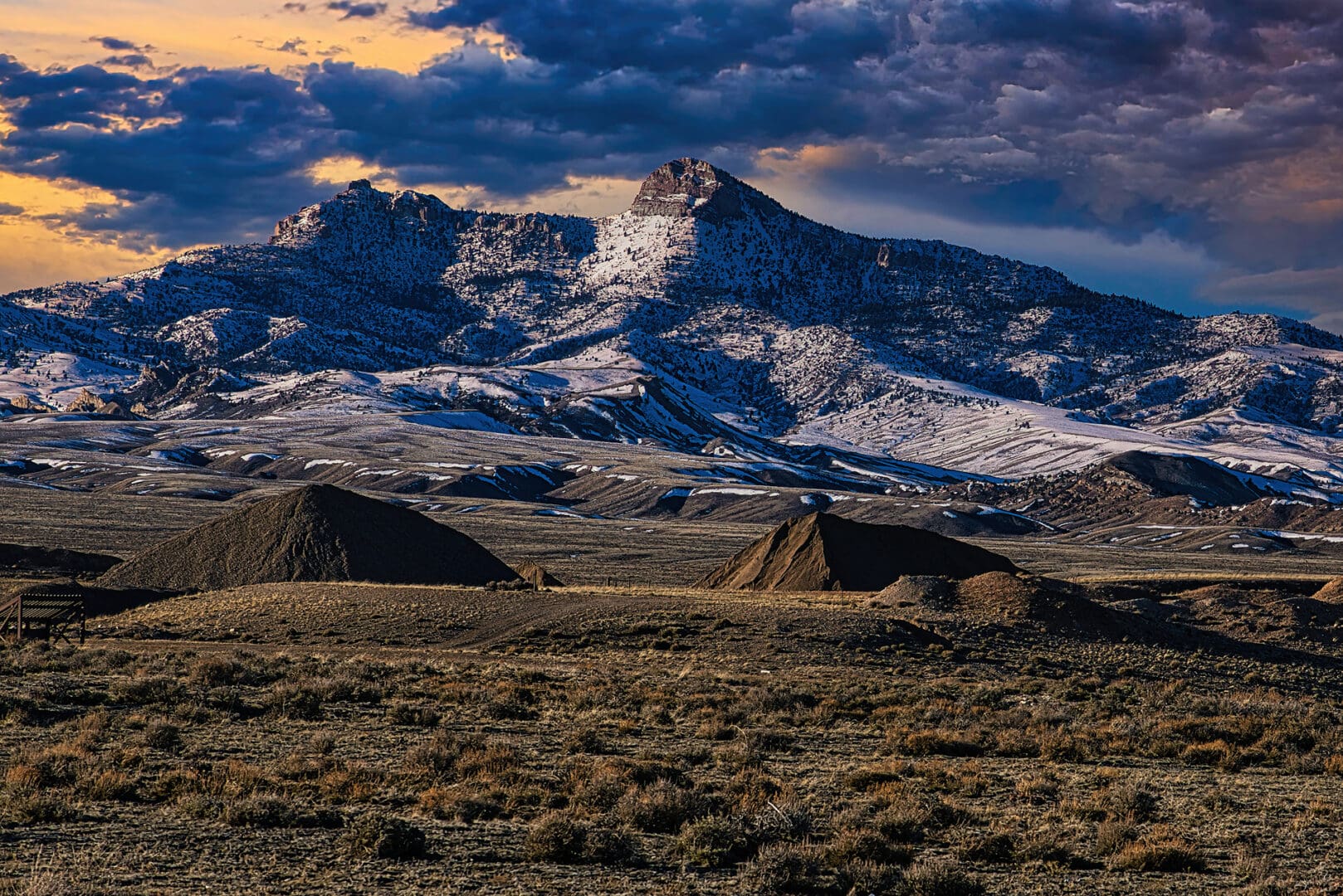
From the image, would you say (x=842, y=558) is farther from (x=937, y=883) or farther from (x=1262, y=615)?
(x=937, y=883)

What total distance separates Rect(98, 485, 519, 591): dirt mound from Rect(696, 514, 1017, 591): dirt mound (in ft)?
48.3

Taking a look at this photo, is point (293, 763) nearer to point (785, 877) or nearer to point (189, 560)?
point (785, 877)

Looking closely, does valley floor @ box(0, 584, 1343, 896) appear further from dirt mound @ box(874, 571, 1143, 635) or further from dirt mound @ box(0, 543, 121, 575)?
dirt mound @ box(0, 543, 121, 575)

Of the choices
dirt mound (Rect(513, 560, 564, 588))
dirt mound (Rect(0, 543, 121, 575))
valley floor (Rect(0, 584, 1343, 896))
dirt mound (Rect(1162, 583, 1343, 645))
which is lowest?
dirt mound (Rect(0, 543, 121, 575))

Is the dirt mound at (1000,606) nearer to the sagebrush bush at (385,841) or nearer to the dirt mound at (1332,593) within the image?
the dirt mound at (1332,593)

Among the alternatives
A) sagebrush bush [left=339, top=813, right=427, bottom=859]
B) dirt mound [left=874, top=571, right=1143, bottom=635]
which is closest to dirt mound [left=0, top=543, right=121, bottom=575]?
dirt mound [left=874, top=571, right=1143, bottom=635]

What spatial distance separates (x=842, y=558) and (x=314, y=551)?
29.4 m

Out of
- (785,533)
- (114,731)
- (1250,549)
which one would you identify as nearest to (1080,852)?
(114,731)

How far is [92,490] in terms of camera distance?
179 metres

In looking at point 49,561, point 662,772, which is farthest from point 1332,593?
point 49,561

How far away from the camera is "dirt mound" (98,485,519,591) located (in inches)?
2721

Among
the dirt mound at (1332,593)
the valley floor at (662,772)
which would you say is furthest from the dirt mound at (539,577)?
the dirt mound at (1332,593)

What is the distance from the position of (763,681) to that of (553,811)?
18.8 m

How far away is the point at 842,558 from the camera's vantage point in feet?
231
